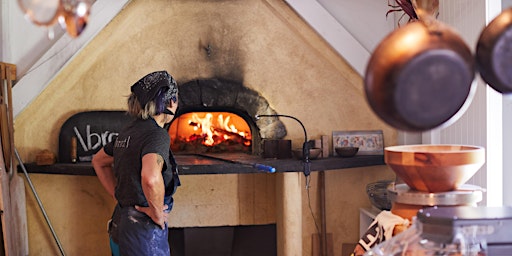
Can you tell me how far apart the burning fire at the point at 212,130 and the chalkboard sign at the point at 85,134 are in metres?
0.81

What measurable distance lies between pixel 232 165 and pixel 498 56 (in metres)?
2.84

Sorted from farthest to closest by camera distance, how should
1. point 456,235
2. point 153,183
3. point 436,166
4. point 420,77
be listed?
point 153,183
point 436,166
point 456,235
point 420,77

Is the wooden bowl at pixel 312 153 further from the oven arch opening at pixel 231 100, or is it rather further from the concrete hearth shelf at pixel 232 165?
the oven arch opening at pixel 231 100

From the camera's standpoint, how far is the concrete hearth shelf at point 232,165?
435cm

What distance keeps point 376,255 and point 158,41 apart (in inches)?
143

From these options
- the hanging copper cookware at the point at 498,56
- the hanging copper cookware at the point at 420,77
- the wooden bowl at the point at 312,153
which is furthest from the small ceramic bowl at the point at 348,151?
the hanging copper cookware at the point at 420,77

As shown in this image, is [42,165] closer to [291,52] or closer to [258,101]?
[258,101]

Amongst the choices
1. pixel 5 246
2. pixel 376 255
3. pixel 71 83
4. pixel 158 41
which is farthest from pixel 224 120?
pixel 376 255

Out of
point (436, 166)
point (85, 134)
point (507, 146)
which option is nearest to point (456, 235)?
point (436, 166)

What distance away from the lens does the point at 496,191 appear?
3.90 meters

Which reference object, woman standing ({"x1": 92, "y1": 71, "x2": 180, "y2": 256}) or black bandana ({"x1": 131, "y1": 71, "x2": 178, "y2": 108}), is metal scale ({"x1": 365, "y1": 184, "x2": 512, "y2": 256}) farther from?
black bandana ({"x1": 131, "y1": 71, "x2": 178, "y2": 108})

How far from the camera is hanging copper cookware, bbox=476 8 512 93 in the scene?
1.70 m

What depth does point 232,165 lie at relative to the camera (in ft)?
14.3

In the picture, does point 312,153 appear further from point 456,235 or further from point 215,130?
point 456,235
